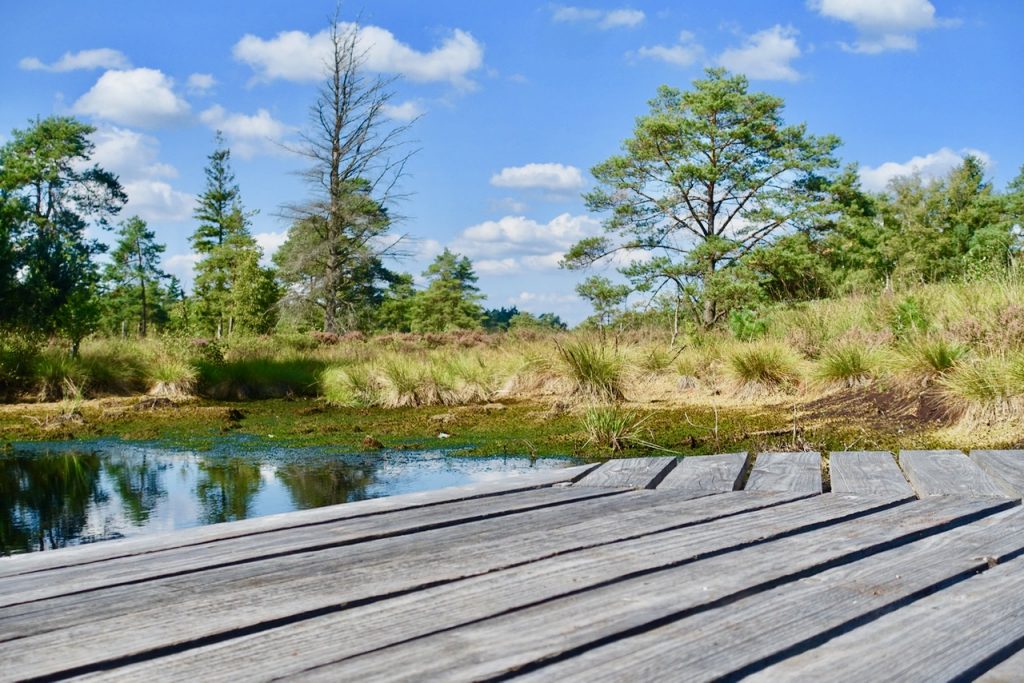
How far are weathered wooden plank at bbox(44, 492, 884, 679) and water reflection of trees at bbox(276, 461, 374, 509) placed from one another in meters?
2.84

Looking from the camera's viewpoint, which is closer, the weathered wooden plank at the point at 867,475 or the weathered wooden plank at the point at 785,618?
the weathered wooden plank at the point at 785,618

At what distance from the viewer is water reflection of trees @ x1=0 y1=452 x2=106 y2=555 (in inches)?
146

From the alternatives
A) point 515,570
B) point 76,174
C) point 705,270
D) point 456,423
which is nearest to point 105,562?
point 515,570

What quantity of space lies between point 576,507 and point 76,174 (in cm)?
3562

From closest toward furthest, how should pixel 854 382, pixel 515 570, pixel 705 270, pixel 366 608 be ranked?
pixel 366 608 < pixel 515 570 < pixel 854 382 < pixel 705 270

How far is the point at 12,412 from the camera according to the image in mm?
9078

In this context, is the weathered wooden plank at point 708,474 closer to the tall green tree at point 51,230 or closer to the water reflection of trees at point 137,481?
the water reflection of trees at point 137,481

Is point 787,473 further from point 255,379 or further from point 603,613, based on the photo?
point 255,379

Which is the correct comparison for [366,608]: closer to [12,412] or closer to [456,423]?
[456,423]

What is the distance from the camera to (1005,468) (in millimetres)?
2330

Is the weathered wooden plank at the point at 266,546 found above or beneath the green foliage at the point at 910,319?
beneath

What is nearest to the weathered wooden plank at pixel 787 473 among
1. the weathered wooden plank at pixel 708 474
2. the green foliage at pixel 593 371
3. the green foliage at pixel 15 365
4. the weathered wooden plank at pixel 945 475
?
the weathered wooden plank at pixel 708 474

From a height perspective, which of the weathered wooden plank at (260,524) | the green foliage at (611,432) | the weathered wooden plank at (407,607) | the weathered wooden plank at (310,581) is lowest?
the green foliage at (611,432)

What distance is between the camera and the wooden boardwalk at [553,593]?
1.02 meters
